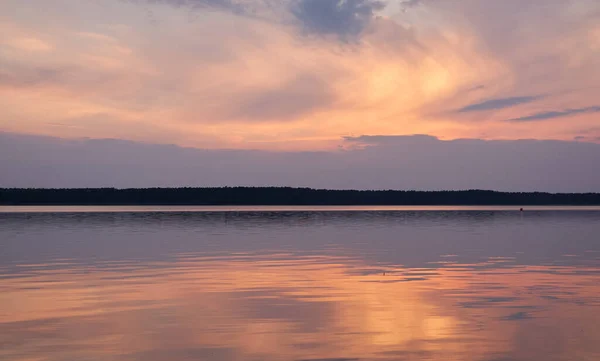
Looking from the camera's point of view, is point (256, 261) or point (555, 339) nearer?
point (555, 339)

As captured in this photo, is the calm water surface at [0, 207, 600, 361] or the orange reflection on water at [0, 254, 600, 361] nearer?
the orange reflection on water at [0, 254, 600, 361]

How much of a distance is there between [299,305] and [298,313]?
1156 millimetres

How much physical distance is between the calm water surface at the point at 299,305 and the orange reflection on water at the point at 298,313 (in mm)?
38

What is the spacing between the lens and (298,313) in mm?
17797

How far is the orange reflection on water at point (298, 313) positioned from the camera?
13.9 metres

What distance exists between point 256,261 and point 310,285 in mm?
8104

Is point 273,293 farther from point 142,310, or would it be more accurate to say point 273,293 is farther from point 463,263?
point 463,263

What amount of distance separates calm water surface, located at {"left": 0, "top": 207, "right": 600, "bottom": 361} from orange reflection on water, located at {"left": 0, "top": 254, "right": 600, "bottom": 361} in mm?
38

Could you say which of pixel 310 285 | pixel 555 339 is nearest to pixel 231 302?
pixel 310 285

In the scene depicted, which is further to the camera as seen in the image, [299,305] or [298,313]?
[299,305]

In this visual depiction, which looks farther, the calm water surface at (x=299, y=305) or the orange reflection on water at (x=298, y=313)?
the calm water surface at (x=299, y=305)

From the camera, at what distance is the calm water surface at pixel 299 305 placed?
550 inches

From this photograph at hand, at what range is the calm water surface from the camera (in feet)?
45.8

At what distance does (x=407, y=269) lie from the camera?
27.8 meters
